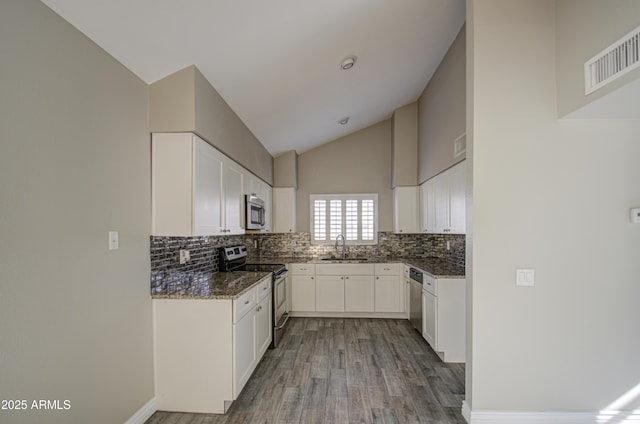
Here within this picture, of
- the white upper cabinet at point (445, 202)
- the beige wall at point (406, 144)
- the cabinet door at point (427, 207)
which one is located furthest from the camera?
the beige wall at point (406, 144)

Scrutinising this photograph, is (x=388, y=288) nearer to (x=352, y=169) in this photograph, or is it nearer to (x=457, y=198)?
(x=457, y=198)

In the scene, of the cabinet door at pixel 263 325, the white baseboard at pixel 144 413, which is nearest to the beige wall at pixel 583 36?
the cabinet door at pixel 263 325

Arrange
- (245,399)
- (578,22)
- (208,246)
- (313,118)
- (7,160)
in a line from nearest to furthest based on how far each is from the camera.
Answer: (7,160), (578,22), (245,399), (208,246), (313,118)

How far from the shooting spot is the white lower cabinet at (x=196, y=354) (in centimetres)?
220

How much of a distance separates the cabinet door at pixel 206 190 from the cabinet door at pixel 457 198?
7.95 feet

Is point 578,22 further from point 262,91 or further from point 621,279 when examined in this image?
point 262,91

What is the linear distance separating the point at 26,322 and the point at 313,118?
3315 mm

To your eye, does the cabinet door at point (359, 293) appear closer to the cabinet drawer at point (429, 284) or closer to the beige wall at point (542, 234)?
the cabinet drawer at point (429, 284)

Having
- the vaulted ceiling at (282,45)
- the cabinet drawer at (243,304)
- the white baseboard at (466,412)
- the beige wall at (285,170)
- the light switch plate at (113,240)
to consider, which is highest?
the vaulted ceiling at (282,45)

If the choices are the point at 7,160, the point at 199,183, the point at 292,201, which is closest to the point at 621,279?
the point at 199,183

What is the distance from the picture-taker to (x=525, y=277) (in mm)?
2062

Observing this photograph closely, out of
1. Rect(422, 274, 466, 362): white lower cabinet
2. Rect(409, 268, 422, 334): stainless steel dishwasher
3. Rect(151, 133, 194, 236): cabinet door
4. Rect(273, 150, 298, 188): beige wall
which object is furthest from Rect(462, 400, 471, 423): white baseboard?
Rect(273, 150, 298, 188): beige wall

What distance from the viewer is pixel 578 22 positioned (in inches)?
72.5

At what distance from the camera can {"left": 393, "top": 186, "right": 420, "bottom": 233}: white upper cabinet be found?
471 cm
